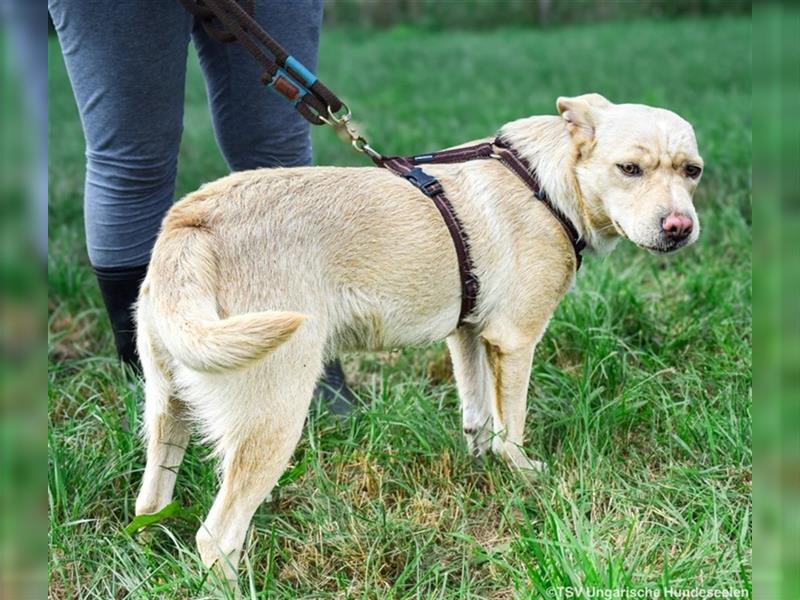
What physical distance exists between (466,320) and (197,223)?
874 mm

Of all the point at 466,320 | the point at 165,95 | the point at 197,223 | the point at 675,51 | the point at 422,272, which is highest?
the point at 165,95

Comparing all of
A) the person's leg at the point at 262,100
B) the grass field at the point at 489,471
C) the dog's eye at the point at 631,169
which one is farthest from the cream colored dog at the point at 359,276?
the person's leg at the point at 262,100

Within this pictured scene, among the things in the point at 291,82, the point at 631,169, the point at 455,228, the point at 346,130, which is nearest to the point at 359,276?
the point at 455,228

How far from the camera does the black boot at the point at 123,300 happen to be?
2746 millimetres

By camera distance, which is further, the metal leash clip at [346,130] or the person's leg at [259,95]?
the person's leg at [259,95]

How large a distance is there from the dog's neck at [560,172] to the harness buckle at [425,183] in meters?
0.33

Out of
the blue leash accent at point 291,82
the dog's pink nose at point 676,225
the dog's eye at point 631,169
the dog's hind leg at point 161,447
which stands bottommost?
the dog's hind leg at point 161,447

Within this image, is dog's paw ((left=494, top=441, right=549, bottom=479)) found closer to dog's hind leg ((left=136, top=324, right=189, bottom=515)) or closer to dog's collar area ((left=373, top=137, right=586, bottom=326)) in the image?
dog's collar area ((left=373, top=137, right=586, bottom=326))

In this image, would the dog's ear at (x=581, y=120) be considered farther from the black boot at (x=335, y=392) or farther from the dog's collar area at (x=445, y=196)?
the black boot at (x=335, y=392)
